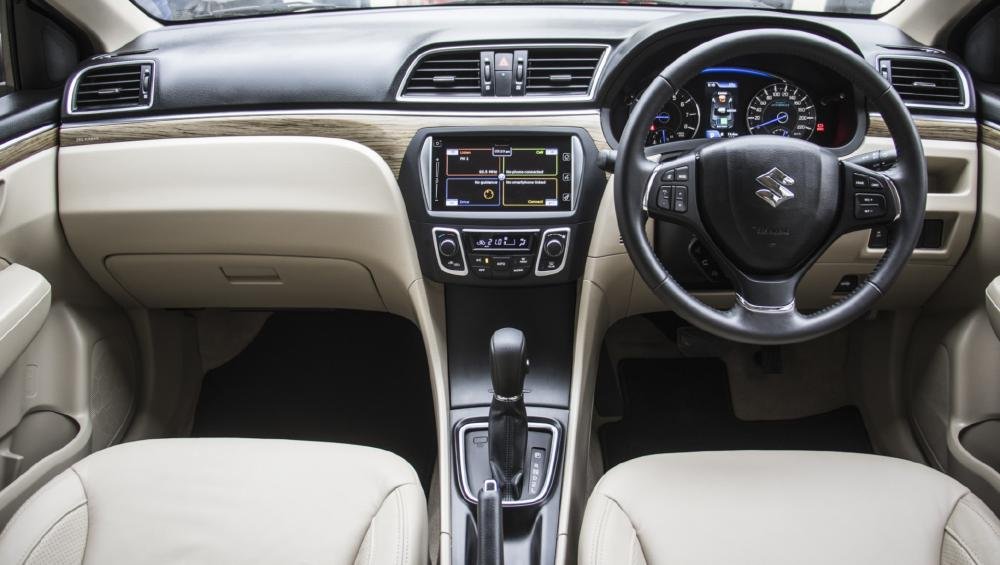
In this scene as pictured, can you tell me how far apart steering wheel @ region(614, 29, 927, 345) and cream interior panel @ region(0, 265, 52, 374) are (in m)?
1.12

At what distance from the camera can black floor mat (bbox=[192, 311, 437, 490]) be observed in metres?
2.05

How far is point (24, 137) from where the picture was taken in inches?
59.6

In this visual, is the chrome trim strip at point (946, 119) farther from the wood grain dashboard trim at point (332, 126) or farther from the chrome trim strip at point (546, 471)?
the chrome trim strip at point (546, 471)

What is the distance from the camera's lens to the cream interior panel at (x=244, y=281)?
168 centimetres

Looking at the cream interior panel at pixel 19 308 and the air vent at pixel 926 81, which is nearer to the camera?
the cream interior panel at pixel 19 308

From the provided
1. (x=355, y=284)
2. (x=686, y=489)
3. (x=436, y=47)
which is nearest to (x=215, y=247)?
(x=355, y=284)

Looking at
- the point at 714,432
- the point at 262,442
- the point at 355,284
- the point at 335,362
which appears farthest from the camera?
the point at 335,362

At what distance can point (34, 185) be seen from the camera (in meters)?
1.54

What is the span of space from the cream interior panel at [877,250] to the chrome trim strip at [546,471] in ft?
1.07

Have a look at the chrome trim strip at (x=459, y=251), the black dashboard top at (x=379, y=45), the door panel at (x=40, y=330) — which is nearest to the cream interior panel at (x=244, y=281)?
the door panel at (x=40, y=330)

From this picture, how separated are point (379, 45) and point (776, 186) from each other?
87cm

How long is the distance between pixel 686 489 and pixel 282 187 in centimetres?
100

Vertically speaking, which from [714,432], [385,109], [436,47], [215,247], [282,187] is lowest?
[714,432]

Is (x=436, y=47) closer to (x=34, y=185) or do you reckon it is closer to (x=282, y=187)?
(x=282, y=187)
